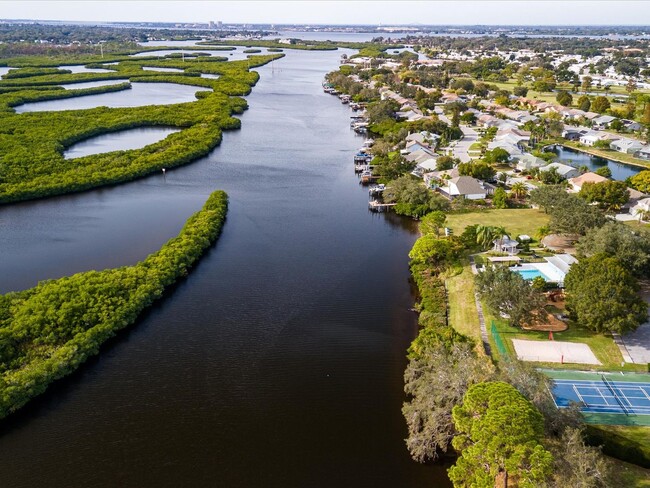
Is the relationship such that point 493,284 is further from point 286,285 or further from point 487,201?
point 487,201

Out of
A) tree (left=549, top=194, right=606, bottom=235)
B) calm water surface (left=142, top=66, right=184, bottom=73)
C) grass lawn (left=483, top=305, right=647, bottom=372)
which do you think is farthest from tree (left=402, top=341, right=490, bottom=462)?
calm water surface (left=142, top=66, right=184, bottom=73)

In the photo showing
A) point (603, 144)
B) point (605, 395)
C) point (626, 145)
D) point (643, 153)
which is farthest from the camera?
point (603, 144)

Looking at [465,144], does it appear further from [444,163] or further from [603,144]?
[603,144]

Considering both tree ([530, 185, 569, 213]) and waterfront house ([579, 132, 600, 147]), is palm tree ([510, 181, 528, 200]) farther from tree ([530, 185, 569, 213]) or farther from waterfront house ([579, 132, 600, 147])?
waterfront house ([579, 132, 600, 147])

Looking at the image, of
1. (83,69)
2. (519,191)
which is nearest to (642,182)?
(519,191)

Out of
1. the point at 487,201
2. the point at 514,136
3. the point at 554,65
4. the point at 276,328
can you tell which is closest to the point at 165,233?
the point at 276,328

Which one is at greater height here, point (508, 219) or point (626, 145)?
point (626, 145)
